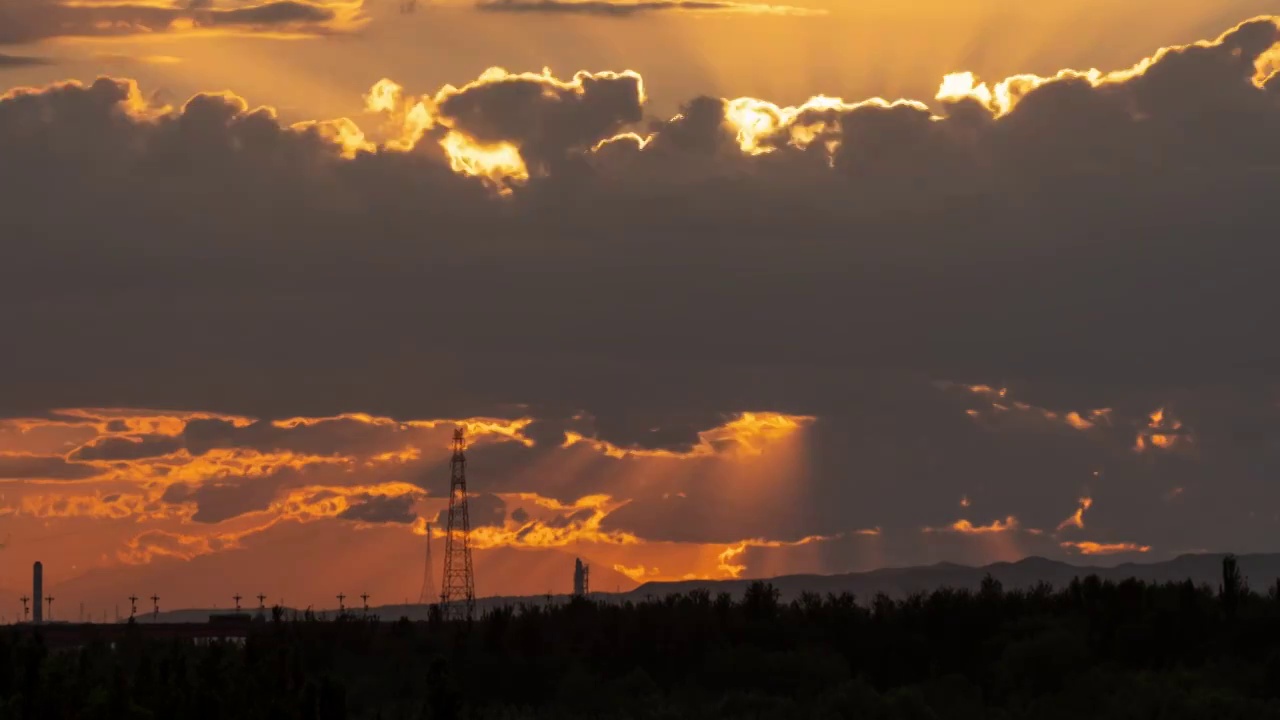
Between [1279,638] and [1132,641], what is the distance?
5.79 m

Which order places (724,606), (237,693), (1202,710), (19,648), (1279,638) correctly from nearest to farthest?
1. (237,693)
2. (19,648)
3. (1202,710)
4. (1279,638)
5. (724,606)

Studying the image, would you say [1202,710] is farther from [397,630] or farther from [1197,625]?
Result: [397,630]

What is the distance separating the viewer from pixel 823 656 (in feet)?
296

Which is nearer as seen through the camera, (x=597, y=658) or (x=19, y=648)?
(x=19, y=648)

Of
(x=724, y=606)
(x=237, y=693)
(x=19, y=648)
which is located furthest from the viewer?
(x=724, y=606)

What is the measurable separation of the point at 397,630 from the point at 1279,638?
43.9 metres

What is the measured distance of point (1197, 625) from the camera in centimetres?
8612

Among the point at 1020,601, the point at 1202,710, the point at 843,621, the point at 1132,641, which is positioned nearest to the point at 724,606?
the point at 843,621

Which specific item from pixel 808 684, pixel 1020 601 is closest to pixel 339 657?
pixel 808 684

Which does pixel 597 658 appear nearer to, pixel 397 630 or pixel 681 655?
pixel 681 655

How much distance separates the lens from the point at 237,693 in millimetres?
53781

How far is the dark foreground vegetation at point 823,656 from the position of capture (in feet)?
248

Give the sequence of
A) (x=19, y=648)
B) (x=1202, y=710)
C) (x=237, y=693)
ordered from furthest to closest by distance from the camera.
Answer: (x=1202, y=710)
(x=19, y=648)
(x=237, y=693)

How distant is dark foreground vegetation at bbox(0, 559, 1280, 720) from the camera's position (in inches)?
2980
